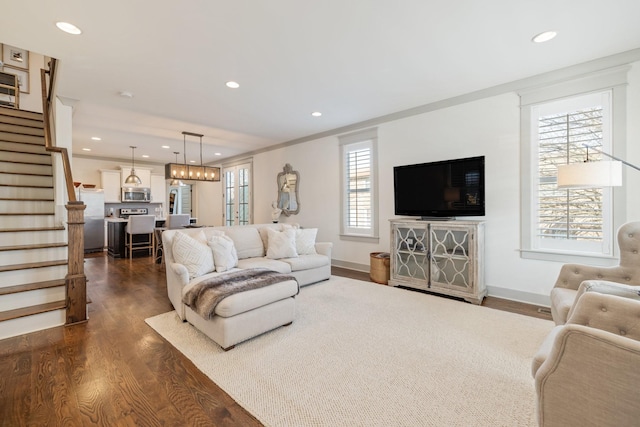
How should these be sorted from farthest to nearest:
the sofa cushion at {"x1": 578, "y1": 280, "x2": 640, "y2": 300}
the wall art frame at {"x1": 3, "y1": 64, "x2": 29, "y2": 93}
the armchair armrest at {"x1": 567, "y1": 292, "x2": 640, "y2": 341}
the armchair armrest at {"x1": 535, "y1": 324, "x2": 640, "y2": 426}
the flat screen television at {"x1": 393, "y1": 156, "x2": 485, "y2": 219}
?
1. the wall art frame at {"x1": 3, "y1": 64, "x2": 29, "y2": 93}
2. the flat screen television at {"x1": 393, "y1": 156, "x2": 485, "y2": 219}
3. the sofa cushion at {"x1": 578, "y1": 280, "x2": 640, "y2": 300}
4. the armchair armrest at {"x1": 567, "y1": 292, "x2": 640, "y2": 341}
5. the armchair armrest at {"x1": 535, "y1": 324, "x2": 640, "y2": 426}

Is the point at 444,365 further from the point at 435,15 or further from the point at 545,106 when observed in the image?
the point at 545,106

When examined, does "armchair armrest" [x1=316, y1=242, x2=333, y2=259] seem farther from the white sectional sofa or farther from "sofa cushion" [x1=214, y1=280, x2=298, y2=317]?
"sofa cushion" [x1=214, y1=280, x2=298, y2=317]

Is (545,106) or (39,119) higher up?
(39,119)

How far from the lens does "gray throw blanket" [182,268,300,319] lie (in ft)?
7.86

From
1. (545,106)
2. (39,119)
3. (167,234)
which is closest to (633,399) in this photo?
(545,106)

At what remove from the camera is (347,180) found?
5.35m

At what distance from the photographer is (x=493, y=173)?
362 cm

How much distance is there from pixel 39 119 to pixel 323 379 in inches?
259

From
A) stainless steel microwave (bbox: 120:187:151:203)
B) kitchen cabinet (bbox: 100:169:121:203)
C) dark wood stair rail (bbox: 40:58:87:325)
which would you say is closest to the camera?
dark wood stair rail (bbox: 40:58:87:325)

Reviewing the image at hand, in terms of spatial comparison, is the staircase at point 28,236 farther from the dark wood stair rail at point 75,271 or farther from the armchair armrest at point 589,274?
the armchair armrest at point 589,274

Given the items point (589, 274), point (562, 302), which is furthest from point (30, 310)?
point (589, 274)

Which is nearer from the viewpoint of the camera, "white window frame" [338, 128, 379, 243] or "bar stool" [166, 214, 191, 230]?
"white window frame" [338, 128, 379, 243]

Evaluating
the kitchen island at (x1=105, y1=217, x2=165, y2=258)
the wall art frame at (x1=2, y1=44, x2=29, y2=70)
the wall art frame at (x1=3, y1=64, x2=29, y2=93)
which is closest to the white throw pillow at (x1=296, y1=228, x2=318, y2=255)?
the kitchen island at (x1=105, y1=217, x2=165, y2=258)

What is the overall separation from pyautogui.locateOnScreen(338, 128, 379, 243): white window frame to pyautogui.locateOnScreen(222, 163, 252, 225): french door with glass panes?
3.17 meters
